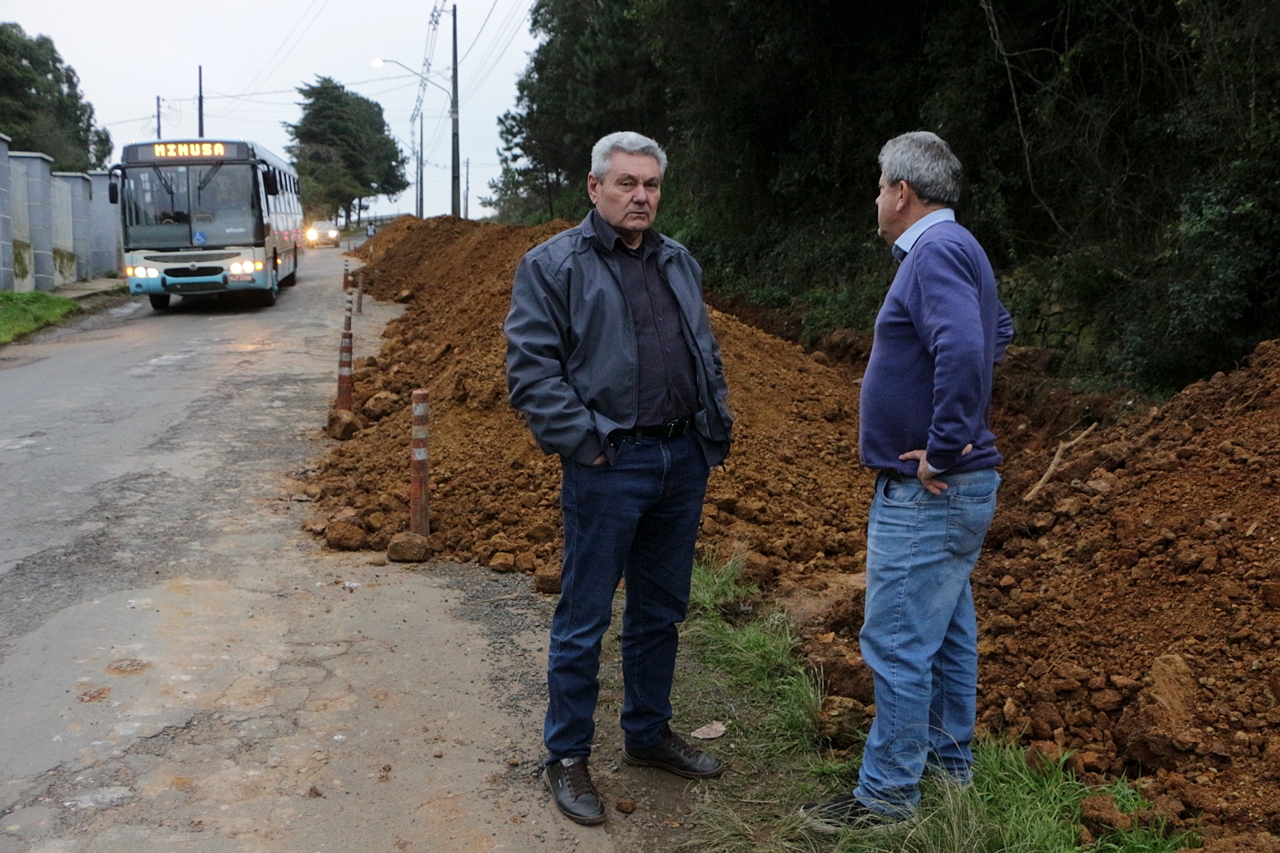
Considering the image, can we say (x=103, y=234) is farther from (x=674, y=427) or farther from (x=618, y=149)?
(x=674, y=427)

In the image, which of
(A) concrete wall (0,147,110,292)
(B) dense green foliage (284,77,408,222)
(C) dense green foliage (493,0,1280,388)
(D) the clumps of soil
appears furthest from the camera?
(B) dense green foliage (284,77,408,222)

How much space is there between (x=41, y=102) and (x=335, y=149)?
28718mm

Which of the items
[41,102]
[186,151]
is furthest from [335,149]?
[186,151]

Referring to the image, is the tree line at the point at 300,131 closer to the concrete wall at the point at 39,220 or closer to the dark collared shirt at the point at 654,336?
the concrete wall at the point at 39,220

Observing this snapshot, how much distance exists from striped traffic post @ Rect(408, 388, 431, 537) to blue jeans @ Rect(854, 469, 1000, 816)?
12.7ft

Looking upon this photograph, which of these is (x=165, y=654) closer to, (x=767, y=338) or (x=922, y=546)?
(x=922, y=546)

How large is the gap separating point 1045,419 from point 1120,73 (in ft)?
14.7

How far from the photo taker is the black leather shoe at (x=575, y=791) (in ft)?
11.5

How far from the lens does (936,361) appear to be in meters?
2.95

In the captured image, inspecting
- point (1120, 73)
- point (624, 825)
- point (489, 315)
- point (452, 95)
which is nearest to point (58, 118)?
point (452, 95)

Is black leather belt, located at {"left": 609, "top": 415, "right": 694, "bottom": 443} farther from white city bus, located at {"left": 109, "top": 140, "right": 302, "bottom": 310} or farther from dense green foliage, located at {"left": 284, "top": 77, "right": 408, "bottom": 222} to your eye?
dense green foliage, located at {"left": 284, "top": 77, "right": 408, "bottom": 222}

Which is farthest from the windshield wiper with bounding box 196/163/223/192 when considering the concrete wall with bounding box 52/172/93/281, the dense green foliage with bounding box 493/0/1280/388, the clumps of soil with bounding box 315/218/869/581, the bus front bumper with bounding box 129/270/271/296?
the clumps of soil with bounding box 315/218/869/581

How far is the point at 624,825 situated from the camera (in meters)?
3.54

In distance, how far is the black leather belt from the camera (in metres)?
3.43
